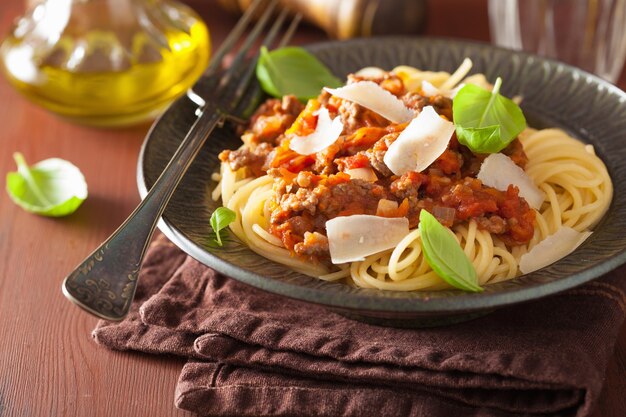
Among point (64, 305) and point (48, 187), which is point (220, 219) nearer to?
point (64, 305)

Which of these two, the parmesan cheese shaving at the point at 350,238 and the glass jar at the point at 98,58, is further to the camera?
the glass jar at the point at 98,58

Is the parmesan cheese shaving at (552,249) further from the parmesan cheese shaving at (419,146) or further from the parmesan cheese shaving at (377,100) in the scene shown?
the parmesan cheese shaving at (377,100)

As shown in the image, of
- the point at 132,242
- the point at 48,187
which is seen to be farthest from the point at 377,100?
the point at 48,187

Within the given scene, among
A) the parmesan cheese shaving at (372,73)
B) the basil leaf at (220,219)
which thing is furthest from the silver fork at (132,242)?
the parmesan cheese shaving at (372,73)

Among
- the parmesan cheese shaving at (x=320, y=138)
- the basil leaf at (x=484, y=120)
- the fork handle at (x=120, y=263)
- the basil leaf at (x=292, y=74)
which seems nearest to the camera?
the fork handle at (x=120, y=263)

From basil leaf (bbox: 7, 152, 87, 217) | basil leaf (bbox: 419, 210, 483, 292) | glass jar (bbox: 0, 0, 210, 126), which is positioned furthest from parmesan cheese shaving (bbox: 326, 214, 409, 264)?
glass jar (bbox: 0, 0, 210, 126)

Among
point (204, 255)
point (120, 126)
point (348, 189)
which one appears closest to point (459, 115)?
point (348, 189)
